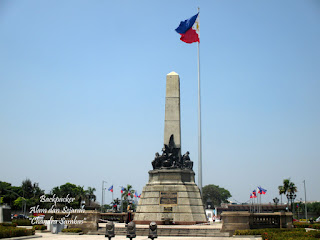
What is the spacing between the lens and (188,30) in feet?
125

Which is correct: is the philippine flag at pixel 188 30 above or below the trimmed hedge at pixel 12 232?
above

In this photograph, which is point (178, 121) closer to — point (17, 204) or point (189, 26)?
point (189, 26)

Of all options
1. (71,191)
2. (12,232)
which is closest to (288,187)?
(71,191)

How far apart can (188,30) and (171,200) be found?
17.9 metres

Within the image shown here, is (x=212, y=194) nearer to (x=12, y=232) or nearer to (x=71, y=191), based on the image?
(x=71, y=191)

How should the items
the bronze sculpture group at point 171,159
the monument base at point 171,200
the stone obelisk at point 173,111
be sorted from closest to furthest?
the monument base at point 171,200 < the bronze sculpture group at point 171,159 < the stone obelisk at point 173,111

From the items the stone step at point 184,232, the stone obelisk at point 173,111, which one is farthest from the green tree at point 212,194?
the stone step at point 184,232

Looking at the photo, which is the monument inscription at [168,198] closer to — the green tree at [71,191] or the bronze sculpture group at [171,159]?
the bronze sculpture group at [171,159]

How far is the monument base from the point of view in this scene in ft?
95.7

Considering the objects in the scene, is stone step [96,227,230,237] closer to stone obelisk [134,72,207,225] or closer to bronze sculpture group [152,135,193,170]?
stone obelisk [134,72,207,225]

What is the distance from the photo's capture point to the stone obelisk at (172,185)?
29.4 m

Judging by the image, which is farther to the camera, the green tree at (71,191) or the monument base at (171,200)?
the green tree at (71,191)

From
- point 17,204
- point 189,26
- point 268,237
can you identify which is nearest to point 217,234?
point 268,237

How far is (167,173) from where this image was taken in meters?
31.4
